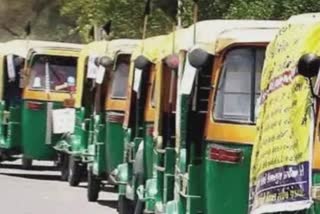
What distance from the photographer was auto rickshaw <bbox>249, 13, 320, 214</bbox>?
23.8 feet

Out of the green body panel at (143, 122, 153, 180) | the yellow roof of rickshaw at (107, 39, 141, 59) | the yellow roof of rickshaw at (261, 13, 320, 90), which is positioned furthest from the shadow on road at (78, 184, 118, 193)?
the yellow roof of rickshaw at (261, 13, 320, 90)

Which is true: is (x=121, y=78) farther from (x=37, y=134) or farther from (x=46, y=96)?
(x=37, y=134)

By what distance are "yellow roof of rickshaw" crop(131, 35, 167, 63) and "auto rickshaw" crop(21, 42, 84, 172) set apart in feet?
24.7

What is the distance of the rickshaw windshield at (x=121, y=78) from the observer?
18609 millimetres

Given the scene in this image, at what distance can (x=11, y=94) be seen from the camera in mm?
25250

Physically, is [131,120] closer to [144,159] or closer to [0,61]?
[144,159]

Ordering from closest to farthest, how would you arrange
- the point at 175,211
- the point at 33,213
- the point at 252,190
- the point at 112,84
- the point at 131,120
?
the point at 252,190 < the point at 175,211 < the point at 131,120 < the point at 33,213 < the point at 112,84

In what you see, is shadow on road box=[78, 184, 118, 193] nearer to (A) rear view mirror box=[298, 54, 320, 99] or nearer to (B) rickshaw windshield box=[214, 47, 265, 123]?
(B) rickshaw windshield box=[214, 47, 265, 123]

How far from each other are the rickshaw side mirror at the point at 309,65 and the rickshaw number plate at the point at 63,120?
1576cm

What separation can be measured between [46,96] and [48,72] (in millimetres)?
472

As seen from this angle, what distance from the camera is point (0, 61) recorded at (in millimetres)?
25203

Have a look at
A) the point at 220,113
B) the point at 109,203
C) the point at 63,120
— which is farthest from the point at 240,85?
the point at 63,120

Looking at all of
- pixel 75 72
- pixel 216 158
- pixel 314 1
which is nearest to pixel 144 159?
pixel 216 158

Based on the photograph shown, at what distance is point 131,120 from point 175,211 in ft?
13.3
